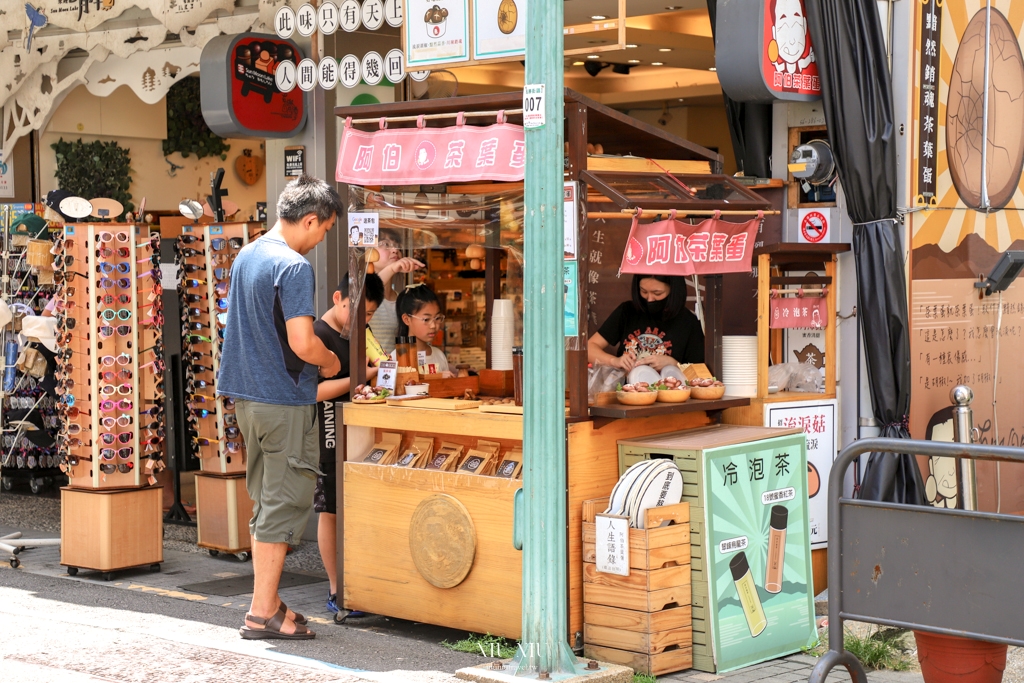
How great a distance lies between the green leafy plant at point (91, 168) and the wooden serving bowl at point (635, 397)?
746 centimetres

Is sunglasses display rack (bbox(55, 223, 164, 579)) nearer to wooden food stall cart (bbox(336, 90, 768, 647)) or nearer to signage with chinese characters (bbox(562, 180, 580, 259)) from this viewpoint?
wooden food stall cart (bbox(336, 90, 768, 647))

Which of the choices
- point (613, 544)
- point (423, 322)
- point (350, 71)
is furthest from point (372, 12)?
point (613, 544)

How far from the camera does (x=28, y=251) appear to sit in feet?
28.4

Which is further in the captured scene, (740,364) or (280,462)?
(740,364)

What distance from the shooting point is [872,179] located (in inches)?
260

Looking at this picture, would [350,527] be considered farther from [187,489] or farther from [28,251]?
[187,489]

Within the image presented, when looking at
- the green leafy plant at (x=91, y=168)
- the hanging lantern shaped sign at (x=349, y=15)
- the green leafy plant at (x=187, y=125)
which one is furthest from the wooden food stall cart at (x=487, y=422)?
the green leafy plant at (x=187, y=125)

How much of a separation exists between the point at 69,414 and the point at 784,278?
13.7ft

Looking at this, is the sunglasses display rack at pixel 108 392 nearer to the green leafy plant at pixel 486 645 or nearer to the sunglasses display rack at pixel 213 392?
the sunglasses display rack at pixel 213 392

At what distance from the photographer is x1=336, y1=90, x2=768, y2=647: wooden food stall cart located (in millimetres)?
5738

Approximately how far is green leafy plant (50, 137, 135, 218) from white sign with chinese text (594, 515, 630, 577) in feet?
25.6

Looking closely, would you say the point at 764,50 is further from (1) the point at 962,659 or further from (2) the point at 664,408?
(1) the point at 962,659

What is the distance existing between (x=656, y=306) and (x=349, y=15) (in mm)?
2705

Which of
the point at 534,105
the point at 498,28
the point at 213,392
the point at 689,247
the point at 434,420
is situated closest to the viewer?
the point at 534,105
